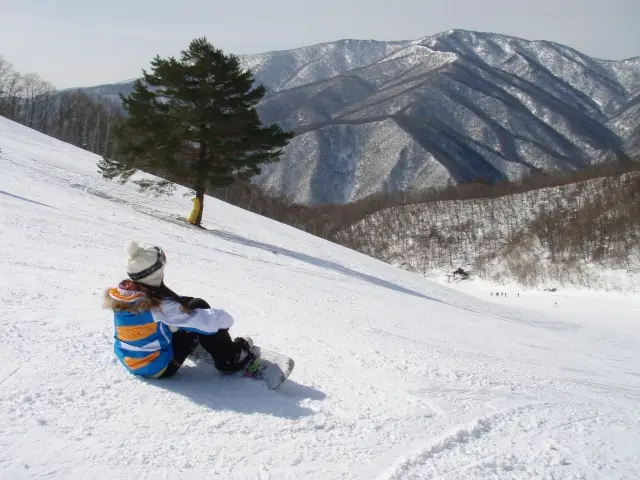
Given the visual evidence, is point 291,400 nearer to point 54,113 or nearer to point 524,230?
point 524,230

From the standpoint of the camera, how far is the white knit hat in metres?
3.83

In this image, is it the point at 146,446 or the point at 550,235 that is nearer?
the point at 146,446

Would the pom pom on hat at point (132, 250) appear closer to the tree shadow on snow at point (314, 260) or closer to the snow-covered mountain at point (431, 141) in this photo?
the tree shadow on snow at point (314, 260)

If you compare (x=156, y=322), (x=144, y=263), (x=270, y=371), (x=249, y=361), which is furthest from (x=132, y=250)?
(x=270, y=371)

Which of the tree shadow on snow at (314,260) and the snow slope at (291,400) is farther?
the tree shadow on snow at (314,260)

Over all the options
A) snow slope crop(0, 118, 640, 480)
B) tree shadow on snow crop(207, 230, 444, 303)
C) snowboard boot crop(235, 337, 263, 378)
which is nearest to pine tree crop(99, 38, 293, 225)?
tree shadow on snow crop(207, 230, 444, 303)

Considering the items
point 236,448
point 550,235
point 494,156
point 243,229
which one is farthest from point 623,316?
point 494,156

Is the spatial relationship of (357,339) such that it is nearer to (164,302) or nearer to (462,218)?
(164,302)

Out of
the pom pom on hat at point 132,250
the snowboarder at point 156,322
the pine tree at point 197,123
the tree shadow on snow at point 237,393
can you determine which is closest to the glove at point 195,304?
the snowboarder at point 156,322

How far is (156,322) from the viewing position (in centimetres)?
388

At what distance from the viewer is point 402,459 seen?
11.0 feet

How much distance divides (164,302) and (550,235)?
63595mm

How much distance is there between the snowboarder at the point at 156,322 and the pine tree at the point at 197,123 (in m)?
15.7

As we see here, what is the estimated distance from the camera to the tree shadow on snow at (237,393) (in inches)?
153
